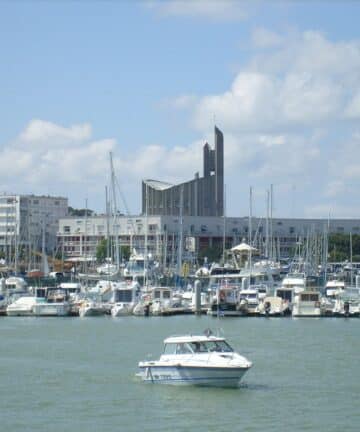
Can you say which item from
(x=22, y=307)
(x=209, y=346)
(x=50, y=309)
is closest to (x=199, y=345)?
(x=209, y=346)

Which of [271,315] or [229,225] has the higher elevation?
[229,225]

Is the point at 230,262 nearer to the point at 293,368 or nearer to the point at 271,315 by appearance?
the point at 271,315

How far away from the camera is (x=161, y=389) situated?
151ft

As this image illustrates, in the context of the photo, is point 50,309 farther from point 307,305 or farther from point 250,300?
point 307,305

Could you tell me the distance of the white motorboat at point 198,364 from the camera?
148 ft

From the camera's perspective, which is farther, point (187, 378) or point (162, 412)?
point (187, 378)

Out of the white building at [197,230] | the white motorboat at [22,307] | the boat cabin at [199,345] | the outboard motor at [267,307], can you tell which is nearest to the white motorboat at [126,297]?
the white motorboat at [22,307]

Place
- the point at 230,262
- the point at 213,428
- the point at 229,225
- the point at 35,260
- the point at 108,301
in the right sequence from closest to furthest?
the point at 213,428 < the point at 108,301 < the point at 230,262 < the point at 35,260 < the point at 229,225

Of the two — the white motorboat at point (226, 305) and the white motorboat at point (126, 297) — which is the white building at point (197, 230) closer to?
the white motorboat at point (126, 297)

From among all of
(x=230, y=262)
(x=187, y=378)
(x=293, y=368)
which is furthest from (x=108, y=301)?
(x=187, y=378)

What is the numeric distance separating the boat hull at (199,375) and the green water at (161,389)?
331 mm

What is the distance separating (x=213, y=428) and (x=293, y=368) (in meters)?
16.9

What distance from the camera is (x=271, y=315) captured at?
98.5 metres

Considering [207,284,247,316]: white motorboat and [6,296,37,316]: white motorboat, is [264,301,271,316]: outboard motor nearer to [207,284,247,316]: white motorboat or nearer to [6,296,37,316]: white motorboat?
[207,284,247,316]: white motorboat
